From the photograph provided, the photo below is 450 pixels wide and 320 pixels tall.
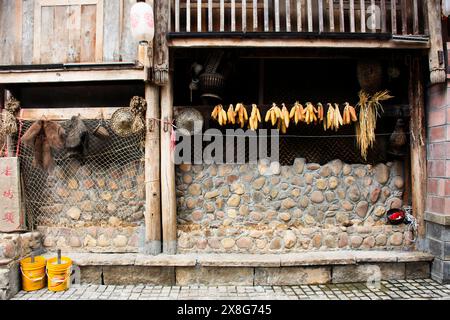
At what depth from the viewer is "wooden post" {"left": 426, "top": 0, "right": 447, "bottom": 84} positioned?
5227 millimetres

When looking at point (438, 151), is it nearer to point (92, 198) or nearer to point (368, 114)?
point (368, 114)

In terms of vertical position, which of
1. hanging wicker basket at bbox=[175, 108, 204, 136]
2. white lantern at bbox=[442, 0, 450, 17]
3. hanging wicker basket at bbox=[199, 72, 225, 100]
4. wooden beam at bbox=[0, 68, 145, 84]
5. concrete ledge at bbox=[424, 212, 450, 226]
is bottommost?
concrete ledge at bbox=[424, 212, 450, 226]

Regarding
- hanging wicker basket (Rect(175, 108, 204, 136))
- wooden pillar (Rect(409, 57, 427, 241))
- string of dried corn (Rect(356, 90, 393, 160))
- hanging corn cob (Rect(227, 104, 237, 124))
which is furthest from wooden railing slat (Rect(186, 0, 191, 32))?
wooden pillar (Rect(409, 57, 427, 241))

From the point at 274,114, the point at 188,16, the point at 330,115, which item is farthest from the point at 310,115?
the point at 188,16

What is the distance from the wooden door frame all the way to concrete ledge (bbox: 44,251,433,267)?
11.4ft

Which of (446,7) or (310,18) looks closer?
(446,7)

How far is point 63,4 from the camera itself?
5.62 meters

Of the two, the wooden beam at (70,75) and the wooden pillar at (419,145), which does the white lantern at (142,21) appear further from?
the wooden pillar at (419,145)

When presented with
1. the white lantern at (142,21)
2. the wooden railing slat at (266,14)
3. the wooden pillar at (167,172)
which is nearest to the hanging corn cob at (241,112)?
the wooden pillar at (167,172)

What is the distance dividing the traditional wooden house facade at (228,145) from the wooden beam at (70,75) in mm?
24

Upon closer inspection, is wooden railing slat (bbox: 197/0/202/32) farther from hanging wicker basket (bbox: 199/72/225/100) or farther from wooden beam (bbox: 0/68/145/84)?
wooden beam (bbox: 0/68/145/84)

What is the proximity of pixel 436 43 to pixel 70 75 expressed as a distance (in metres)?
6.18

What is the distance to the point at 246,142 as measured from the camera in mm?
6012

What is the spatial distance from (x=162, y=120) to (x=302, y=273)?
3567 mm
